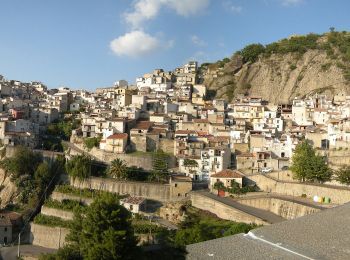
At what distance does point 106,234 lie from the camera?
16359 millimetres

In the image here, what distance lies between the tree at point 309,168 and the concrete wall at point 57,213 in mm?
11754

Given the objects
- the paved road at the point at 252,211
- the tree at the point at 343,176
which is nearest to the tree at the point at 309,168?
the tree at the point at 343,176

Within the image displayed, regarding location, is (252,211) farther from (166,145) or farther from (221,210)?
(166,145)

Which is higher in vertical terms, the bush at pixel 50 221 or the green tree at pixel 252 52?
the green tree at pixel 252 52

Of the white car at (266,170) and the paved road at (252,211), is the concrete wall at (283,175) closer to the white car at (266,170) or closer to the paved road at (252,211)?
the white car at (266,170)

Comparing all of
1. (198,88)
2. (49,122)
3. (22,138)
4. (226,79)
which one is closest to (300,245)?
(22,138)

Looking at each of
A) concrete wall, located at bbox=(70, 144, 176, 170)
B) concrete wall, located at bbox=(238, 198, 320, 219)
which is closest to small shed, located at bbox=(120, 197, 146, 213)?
concrete wall, located at bbox=(70, 144, 176, 170)

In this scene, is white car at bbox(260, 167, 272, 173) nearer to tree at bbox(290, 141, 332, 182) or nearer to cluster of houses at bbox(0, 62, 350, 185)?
cluster of houses at bbox(0, 62, 350, 185)

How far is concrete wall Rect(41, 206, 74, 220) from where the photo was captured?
24952mm

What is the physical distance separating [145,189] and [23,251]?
6961mm

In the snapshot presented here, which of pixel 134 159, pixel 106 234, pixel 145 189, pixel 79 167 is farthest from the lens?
pixel 134 159

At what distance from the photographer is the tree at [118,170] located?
27.7 m

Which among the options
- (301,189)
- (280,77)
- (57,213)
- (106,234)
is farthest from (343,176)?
(280,77)

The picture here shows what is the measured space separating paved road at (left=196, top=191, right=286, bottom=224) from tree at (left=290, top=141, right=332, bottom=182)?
10.4ft
